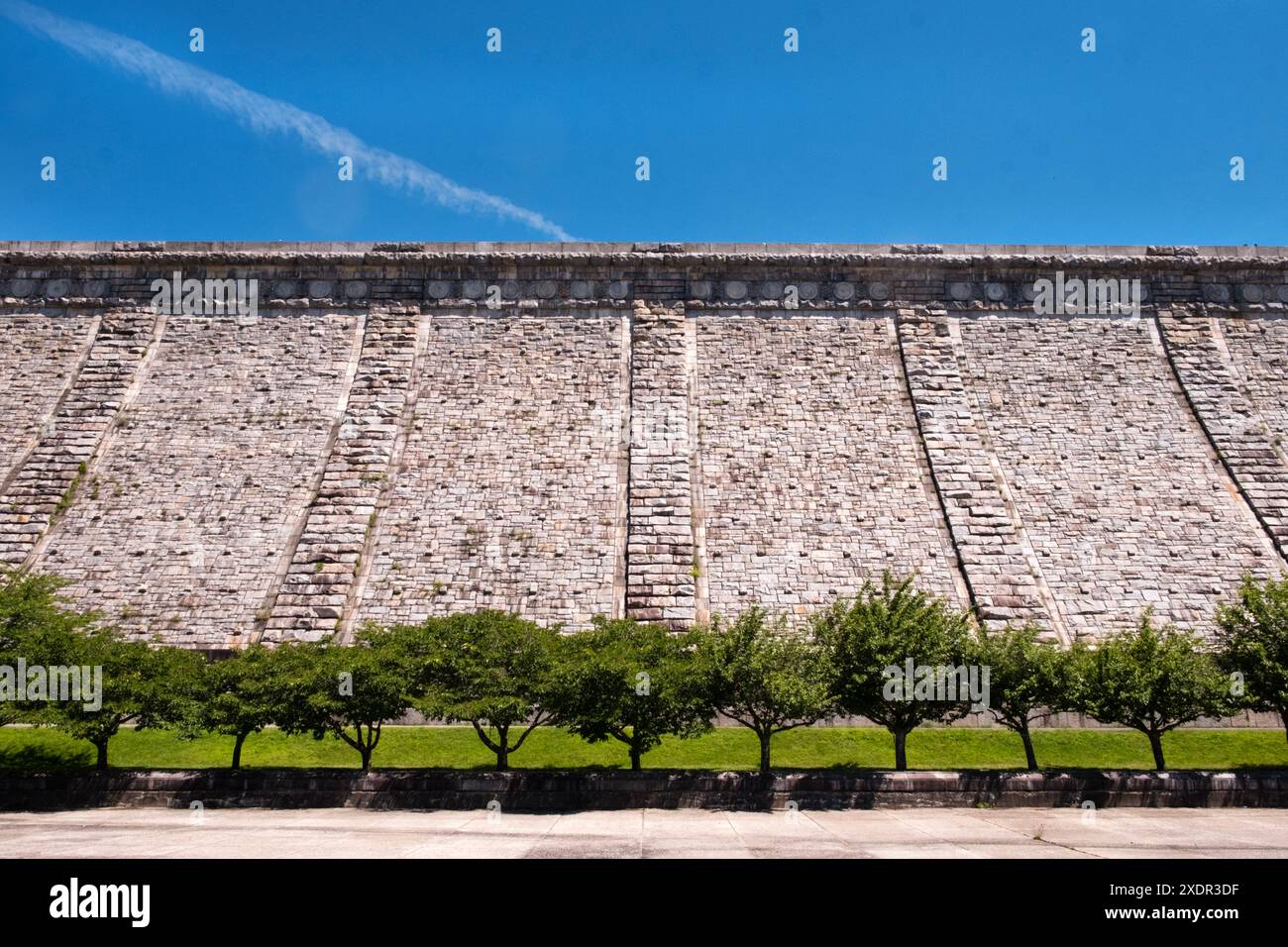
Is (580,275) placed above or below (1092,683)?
above

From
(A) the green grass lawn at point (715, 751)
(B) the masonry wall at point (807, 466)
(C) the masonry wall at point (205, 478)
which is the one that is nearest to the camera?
(A) the green grass lawn at point (715, 751)

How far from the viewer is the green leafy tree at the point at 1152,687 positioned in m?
14.9

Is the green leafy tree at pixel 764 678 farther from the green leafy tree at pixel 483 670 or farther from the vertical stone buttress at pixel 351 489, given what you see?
the vertical stone buttress at pixel 351 489

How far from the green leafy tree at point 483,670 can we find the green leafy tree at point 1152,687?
35.1 feet

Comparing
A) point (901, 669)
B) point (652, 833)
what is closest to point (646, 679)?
point (652, 833)

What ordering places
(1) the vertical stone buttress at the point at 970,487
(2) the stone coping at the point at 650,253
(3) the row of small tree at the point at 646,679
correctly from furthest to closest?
(2) the stone coping at the point at 650,253 < (1) the vertical stone buttress at the point at 970,487 < (3) the row of small tree at the point at 646,679

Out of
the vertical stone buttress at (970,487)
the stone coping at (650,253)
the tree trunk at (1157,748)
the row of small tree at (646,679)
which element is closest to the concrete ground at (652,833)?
the tree trunk at (1157,748)

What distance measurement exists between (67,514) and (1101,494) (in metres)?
30.9

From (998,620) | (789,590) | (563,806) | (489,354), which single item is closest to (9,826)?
(563,806)

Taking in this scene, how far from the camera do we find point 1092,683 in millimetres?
15258

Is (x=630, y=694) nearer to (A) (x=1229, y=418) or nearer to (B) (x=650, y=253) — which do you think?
(B) (x=650, y=253)

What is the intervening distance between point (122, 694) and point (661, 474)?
47.4 ft

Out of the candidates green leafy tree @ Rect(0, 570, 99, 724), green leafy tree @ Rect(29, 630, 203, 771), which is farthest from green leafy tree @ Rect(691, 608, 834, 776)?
green leafy tree @ Rect(0, 570, 99, 724)

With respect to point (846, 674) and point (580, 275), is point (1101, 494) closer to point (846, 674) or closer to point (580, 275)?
point (846, 674)
